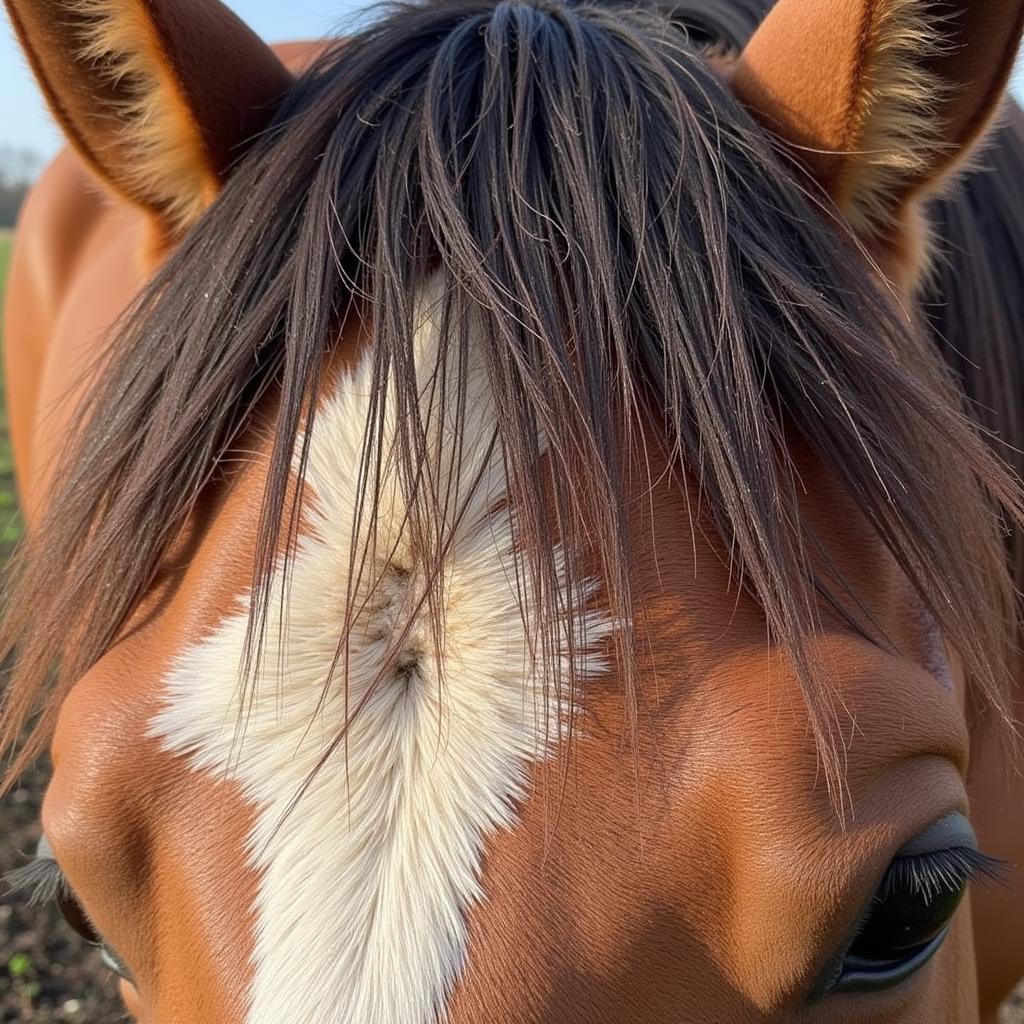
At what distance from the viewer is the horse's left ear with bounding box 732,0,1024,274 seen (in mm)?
932

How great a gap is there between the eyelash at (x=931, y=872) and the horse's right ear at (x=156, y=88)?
3.13 ft

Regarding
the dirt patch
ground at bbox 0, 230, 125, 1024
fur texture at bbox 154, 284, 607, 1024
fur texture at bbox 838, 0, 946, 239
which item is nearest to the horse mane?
fur texture at bbox 838, 0, 946, 239

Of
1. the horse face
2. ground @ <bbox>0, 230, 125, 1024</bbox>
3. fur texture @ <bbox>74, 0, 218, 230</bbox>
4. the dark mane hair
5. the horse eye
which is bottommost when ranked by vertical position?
ground @ <bbox>0, 230, 125, 1024</bbox>

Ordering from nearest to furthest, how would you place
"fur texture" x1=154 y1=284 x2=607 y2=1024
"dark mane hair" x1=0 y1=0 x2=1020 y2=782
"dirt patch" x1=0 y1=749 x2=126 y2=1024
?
"fur texture" x1=154 y1=284 x2=607 y2=1024, "dark mane hair" x1=0 y1=0 x2=1020 y2=782, "dirt patch" x1=0 y1=749 x2=126 y2=1024

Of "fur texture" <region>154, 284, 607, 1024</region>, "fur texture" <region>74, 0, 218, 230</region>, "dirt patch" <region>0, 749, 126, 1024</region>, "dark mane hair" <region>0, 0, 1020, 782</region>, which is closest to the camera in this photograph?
"fur texture" <region>154, 284, 607, 1024</region>

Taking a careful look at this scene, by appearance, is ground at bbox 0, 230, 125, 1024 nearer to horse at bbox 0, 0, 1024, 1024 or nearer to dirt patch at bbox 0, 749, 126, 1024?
dirt patch at bbox 0, 749, 126, 1024

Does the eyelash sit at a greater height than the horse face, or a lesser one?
lesser

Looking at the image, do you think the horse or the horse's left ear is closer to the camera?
the horse

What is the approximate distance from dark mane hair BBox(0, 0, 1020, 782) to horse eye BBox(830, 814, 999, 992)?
14 cm

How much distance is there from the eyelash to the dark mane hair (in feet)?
0.45

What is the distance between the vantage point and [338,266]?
96 centimetres

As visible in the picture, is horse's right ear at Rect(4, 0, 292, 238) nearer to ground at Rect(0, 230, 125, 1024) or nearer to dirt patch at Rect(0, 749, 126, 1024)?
ground at Rect(0, 230, 125, 1024)

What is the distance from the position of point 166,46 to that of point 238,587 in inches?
21.7

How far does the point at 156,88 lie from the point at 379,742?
729mm
